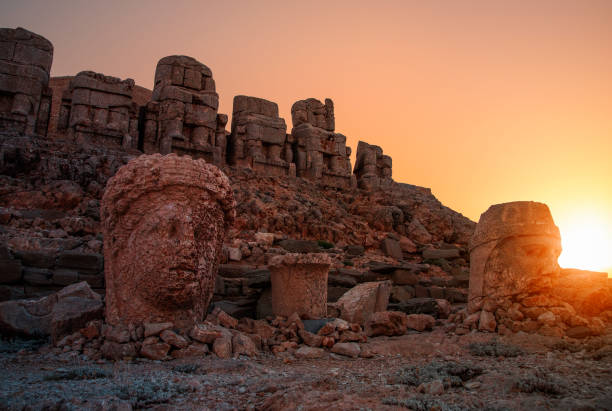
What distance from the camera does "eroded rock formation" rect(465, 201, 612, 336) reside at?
5.92m

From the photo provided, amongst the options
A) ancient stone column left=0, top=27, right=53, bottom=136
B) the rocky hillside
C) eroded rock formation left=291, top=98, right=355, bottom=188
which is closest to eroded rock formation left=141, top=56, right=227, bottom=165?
the rocky hillside

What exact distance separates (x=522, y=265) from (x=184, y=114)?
574 inches

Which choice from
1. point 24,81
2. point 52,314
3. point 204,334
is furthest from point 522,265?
point 24,81

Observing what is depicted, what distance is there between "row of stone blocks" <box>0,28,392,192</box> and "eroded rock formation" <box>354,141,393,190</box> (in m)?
0.06

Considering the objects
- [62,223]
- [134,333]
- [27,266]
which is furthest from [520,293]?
[62,223]

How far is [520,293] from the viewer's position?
20.1 feet

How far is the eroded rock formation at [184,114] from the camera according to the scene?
17.2 meters

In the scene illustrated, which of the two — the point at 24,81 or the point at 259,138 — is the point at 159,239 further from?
the point at 259,138

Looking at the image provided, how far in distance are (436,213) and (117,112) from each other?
12991 millimetres

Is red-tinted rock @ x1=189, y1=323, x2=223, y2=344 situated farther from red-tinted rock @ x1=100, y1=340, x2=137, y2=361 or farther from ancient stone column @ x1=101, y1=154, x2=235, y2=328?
red-tinted rock @ x1=100, y1=340, x2=137, y2=361

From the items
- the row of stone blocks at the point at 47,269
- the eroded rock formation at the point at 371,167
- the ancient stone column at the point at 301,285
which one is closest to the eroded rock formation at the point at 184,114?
the eroded rock formation at the point at 371,167

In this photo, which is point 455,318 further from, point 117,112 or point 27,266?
point 117,112

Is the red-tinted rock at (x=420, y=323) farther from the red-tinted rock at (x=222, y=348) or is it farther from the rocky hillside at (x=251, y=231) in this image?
the red-tinted rock at (x=222, y=348)

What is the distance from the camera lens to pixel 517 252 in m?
6.21
